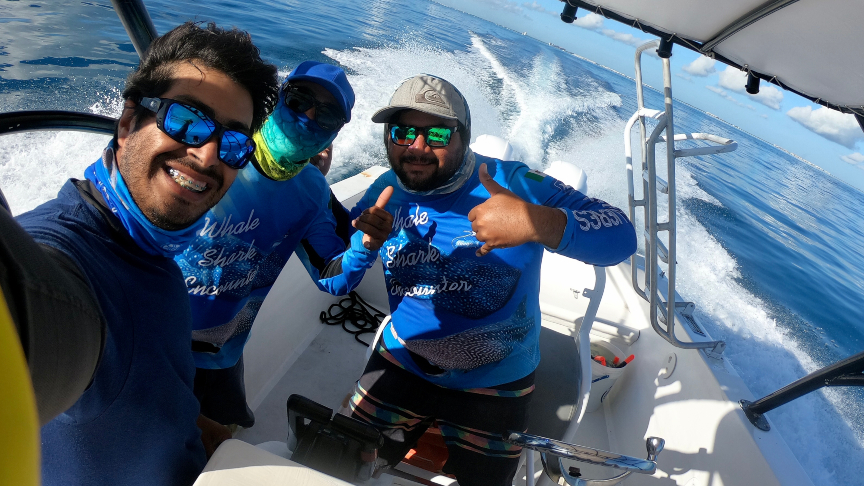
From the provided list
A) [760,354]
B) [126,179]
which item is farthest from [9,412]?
[760,354]

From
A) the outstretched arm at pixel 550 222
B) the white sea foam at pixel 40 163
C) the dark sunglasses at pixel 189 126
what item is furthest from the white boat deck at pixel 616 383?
the white sea foam at pixel 40 163

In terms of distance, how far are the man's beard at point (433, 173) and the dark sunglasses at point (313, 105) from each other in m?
0.26

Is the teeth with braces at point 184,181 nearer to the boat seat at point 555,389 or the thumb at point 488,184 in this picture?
the thumb at point 488,184

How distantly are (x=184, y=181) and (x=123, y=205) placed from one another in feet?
0.37

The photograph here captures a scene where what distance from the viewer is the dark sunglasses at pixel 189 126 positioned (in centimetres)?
84

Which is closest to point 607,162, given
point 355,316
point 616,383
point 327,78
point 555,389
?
point 616,383

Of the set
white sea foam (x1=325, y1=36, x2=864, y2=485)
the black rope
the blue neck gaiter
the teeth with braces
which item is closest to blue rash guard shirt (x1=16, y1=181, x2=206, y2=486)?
the blue neck gaiter

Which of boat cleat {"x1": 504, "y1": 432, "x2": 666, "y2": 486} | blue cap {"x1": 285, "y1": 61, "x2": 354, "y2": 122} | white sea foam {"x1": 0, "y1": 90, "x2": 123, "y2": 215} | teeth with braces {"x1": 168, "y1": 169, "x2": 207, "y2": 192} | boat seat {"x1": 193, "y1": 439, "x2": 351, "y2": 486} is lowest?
white sea foam {"x1": 0, "y1": 90, "x2": 123, "y2": 215}

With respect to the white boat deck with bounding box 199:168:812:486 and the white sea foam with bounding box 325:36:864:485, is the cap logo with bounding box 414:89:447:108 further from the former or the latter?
the white sea foam with bounding box 325:36:864:485

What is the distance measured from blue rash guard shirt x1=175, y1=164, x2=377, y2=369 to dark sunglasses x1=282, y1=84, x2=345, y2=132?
190mm

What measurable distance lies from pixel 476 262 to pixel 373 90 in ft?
19.8

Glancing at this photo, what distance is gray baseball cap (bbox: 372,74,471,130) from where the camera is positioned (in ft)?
4.64

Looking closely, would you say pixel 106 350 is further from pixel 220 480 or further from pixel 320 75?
pixel 320 75

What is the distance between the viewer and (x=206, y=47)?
92 centimetres
